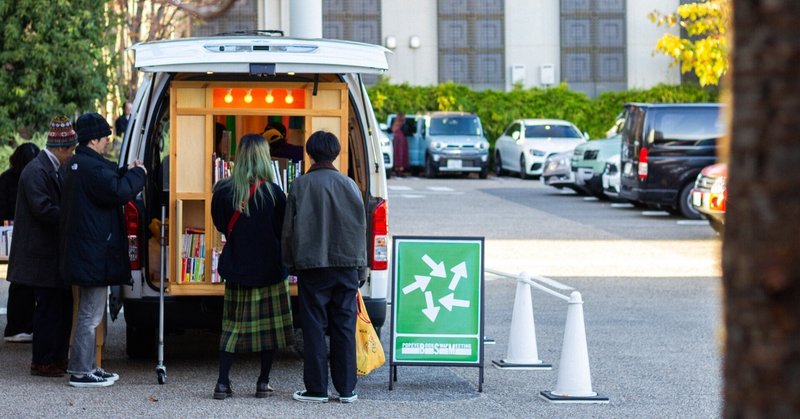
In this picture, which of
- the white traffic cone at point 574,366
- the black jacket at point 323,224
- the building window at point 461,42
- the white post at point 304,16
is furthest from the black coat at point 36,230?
the building window at point 461,42

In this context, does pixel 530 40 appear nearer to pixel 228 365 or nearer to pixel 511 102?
pixel 511 102

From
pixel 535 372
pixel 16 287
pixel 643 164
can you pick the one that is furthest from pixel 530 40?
pixel 535 372

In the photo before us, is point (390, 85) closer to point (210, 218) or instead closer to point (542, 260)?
point (542, 260)

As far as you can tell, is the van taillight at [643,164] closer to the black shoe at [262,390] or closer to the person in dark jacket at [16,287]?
the person in dark jacket at [16,287]

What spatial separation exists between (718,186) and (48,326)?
11.6m

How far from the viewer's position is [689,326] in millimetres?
11602

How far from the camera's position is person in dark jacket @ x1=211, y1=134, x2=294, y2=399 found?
8062 millimetres

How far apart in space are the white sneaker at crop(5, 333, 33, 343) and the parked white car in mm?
26587

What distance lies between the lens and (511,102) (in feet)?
142

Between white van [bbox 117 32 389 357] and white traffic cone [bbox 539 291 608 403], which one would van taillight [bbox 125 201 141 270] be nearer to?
white van [bbox 117 32 389 357]

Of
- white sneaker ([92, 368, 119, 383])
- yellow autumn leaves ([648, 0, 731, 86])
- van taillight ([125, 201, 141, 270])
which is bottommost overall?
white sneaker ([92, 368, 119, 383])

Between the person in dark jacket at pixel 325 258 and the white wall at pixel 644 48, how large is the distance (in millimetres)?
38111

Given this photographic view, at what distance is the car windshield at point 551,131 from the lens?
37.7 meters

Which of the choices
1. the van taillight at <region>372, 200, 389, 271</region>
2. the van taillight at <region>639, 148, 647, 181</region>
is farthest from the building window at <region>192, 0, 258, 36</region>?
the van taillight at <region>372, 200, 389, 271</region>
